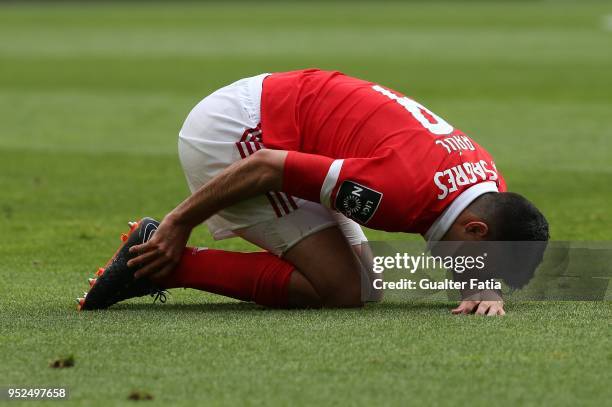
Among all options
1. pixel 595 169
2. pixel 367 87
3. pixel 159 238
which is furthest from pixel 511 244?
pixel 595 169

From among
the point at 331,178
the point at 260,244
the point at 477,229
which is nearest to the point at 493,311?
the point at 477,229

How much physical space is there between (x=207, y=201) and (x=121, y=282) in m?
0.54

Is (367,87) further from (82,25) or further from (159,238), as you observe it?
(82,25)

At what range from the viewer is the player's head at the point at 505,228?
17.8ft

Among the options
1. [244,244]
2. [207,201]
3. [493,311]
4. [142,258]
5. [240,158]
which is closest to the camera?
[493,311]

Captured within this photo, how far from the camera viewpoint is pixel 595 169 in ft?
40.2

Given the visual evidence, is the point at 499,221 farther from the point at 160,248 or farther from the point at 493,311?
the point at 160,248

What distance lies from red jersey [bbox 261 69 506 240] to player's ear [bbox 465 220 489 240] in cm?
8

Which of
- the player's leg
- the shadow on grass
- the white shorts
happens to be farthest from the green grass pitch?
the white shorts

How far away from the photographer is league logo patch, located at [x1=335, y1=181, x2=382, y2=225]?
17.7ft

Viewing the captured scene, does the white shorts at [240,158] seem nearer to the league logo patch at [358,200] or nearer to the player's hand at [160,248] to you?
the player's hand at [160,248]

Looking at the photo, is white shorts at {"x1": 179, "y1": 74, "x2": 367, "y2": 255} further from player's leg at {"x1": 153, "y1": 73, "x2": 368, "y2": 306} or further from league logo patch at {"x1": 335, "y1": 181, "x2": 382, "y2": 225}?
league logo patch at {"x1": 335, "y1": 181, "x2": 382, "y2": 225}

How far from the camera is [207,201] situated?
18.6 feet

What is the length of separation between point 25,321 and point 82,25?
1548 inches
